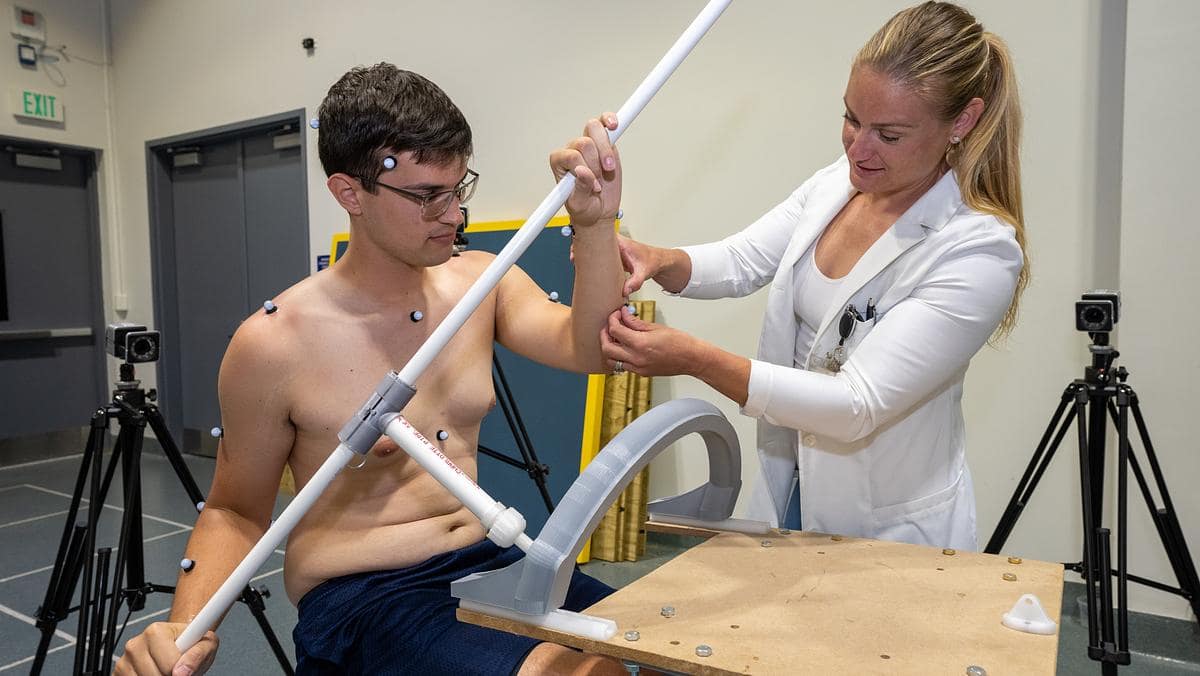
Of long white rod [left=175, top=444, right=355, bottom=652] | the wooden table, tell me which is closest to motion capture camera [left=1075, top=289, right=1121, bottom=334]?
the wooden table

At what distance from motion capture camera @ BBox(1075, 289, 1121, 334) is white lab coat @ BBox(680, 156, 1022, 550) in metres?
1.00

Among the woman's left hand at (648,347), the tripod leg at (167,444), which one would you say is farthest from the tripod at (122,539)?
the woman's left hand at (648,347)

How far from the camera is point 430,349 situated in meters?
1.00

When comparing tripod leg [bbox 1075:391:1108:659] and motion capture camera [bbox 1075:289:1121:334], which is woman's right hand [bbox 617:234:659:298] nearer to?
motion capture camera [bbox 1075:289:1121:334]

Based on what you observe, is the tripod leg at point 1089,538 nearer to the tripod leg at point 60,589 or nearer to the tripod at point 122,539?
the tripod at point 122,539

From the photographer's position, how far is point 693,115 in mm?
3629

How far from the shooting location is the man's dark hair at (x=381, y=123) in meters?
1.35

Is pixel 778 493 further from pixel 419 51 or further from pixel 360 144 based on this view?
pixel 419 51

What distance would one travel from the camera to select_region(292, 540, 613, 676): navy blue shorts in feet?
3.70

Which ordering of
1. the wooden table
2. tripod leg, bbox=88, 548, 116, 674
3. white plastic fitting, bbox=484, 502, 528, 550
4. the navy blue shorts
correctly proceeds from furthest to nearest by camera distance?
1. tripod leg, bbox=88, 548, 116, 674
2. the navy blue shorts
3. white plastic fitting, bbox=484, 502, 528, 550
4. the wooden table

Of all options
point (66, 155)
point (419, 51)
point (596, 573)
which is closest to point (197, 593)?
point (596, 573)

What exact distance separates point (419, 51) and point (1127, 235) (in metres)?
3.60

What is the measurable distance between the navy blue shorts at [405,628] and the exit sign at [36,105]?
19.5 ft

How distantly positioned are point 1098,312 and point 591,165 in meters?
1.78
